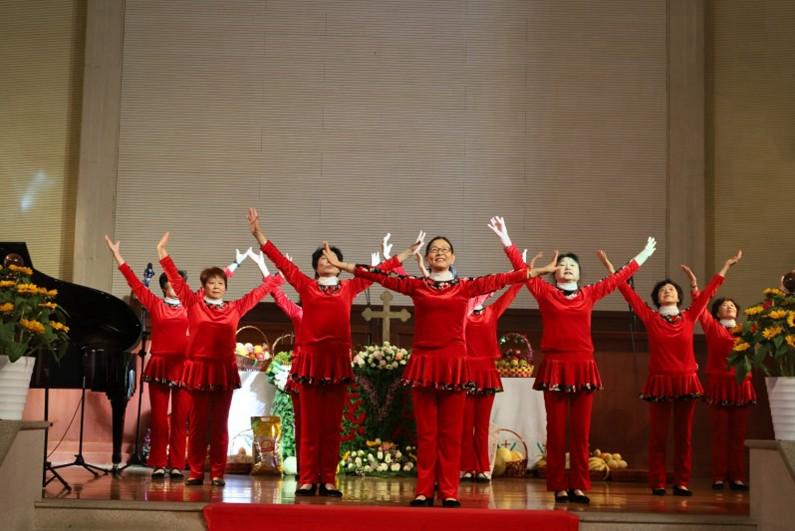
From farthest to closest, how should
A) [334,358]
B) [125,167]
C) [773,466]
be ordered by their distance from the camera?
[125,167] < [334,358] < [773,466]

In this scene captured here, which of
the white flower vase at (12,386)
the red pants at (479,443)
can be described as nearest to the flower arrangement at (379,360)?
the red pants at (479,443)

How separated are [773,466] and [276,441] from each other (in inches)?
174

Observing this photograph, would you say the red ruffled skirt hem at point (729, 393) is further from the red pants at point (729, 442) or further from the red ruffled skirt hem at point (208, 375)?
the red ruffled skirt hem at point (208, 375)

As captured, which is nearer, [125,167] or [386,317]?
[386,317]

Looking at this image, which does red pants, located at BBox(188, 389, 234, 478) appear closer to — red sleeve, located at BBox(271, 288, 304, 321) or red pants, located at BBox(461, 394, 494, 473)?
red sleeve, located at BBox(271, 288, 304, 321)

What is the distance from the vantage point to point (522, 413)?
9633 millimetres

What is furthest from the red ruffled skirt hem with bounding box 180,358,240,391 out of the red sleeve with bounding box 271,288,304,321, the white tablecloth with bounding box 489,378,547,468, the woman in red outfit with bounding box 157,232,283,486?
the white tablecloth with bounding box 489,378,547,468

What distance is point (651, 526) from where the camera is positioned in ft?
19.1

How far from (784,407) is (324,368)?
2732 millimetres

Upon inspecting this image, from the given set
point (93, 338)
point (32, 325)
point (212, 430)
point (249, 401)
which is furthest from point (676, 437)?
point (32, 325)

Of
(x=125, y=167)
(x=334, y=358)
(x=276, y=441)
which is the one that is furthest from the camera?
(x=125, y=167)

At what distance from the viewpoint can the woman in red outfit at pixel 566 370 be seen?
6.90m

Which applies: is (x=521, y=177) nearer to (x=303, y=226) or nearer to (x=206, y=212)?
(x=303, y=226)

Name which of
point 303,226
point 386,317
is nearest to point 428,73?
point 303,226
